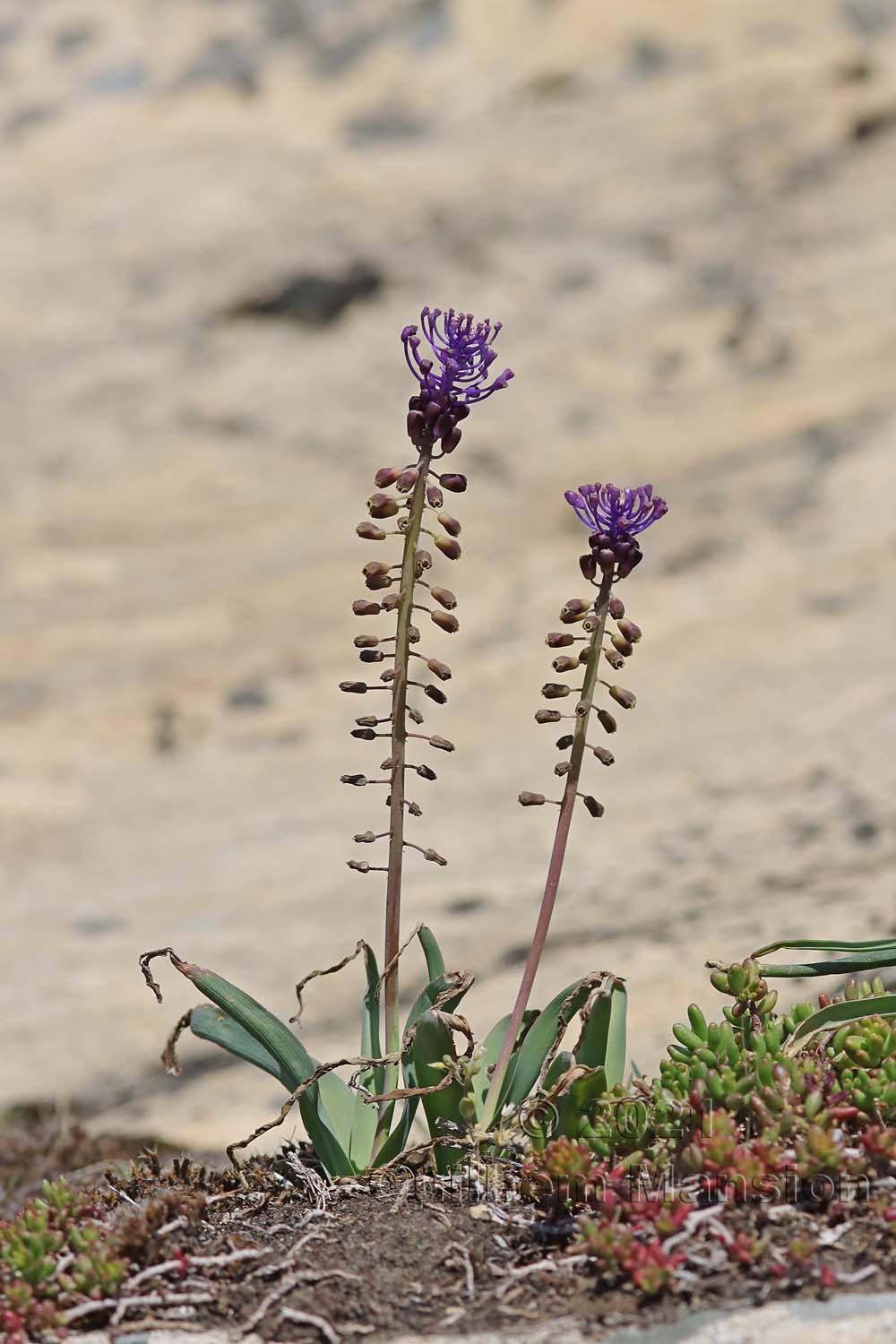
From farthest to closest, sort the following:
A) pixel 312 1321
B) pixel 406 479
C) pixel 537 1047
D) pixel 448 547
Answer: pixel 537 1047
pixel 406 479
pixel 448 547
pixel 312 1321

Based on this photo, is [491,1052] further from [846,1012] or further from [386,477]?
[386,477]

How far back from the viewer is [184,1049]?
695 centimetres

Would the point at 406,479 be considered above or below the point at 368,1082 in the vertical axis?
above

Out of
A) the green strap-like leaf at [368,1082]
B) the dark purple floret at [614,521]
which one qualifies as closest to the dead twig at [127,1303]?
the green strap-like leaf at [368,1082]

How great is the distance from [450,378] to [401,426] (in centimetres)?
1128

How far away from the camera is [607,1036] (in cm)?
327

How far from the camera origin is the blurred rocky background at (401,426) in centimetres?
934

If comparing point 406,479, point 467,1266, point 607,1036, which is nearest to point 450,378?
point 406,479

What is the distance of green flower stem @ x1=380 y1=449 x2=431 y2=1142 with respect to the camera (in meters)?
3.22

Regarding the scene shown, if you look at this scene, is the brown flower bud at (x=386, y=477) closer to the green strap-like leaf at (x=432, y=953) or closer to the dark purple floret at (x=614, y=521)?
the dark purple floret at (x=614, y=521)

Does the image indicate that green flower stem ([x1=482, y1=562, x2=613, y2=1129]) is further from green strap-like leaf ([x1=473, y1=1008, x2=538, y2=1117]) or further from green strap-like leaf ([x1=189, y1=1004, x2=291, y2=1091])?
green strap-like leaf ([x1=189, y1=1004, x2=291, y2=1091])

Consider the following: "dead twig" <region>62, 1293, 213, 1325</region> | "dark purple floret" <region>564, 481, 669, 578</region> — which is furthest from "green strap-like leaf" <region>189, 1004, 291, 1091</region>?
"dark purple floret" <region>564, 481, 669, 578</region>

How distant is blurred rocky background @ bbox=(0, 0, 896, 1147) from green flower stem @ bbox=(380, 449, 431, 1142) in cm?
443

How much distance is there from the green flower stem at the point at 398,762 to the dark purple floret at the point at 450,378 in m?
0.06
